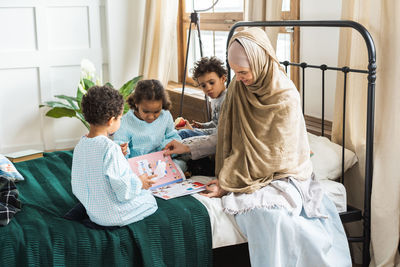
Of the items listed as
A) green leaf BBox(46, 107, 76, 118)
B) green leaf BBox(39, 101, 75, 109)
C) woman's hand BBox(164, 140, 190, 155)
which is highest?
woman's hand BBox(164, 140, 190, 155)

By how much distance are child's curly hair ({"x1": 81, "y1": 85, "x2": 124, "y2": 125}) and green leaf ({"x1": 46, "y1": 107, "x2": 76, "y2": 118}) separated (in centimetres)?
251

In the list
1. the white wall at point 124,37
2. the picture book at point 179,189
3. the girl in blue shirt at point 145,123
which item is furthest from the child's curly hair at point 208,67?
the white wall at point 124,37

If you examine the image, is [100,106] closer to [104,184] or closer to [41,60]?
[104,184]

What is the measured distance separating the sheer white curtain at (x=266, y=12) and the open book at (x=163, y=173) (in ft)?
3.28

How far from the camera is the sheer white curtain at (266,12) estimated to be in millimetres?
3072

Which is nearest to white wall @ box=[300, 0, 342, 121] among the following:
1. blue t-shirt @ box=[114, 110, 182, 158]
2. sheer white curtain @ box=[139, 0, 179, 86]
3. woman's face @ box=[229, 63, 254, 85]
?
woman's face @ box=[229, 63, 254, 85]

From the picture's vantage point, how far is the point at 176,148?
261 cm

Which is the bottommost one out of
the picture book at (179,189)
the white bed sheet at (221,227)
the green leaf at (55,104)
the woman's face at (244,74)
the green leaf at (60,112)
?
the white bed sheet at (221,227)

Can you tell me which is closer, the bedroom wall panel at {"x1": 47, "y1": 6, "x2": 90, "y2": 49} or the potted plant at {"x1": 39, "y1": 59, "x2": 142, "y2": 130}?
the potted plant at {"x1": 39, "y1": 59, "x2": 142, "y2": 130}

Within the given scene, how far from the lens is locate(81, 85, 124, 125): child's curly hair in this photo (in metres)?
2.11

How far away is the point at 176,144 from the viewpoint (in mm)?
2613

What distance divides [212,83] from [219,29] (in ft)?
5.33

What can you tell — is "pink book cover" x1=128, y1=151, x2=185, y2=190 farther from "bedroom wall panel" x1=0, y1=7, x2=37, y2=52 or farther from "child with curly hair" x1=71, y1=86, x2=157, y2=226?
"bedroom wall panel" x1=0, y1=7, x2=37, y2=52

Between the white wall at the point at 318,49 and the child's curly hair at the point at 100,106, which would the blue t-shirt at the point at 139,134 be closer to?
the child's curly hair at the point at 100,106
